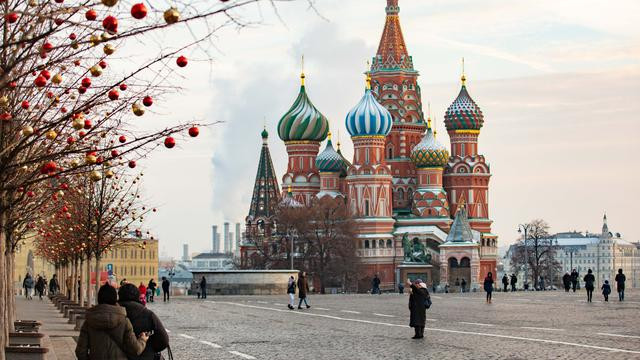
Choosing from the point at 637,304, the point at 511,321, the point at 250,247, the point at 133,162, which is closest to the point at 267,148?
the point at 250,247

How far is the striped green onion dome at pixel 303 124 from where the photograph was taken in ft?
407

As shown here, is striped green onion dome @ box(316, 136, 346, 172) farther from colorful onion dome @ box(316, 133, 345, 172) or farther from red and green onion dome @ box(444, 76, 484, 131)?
red and green onion dome @ box(444, 76, 484, 131)

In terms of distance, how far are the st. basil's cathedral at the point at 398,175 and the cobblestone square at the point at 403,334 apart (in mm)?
71464

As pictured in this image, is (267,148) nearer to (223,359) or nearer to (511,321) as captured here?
(511,321)

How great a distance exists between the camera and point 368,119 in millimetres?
115688

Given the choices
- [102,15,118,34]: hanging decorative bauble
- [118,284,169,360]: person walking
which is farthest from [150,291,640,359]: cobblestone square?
[102,15,118,34]: hanging decorative bauble

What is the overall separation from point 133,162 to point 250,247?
363 feet

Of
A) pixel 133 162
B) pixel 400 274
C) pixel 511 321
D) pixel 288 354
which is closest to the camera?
pixel 133 162

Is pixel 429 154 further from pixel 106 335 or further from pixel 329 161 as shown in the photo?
pixel 106 335

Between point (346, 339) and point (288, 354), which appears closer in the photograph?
point (288, 354)

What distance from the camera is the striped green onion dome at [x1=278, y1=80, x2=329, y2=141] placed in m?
124

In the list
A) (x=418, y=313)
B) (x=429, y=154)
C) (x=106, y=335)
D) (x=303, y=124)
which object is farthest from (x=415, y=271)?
(x=106, y=335)

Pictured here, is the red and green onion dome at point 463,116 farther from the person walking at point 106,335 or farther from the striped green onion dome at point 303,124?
the person walking at point 106,335

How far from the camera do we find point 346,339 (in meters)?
27.0
